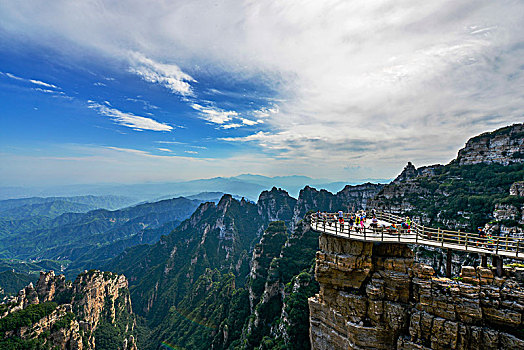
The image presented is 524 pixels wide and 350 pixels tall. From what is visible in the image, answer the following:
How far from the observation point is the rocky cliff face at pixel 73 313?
55.1 m

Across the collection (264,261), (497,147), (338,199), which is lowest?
(264,261)

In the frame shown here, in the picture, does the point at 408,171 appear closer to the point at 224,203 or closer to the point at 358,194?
the point at 358,194

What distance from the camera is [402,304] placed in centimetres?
1659

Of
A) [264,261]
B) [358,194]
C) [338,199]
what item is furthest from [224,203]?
[264,261]

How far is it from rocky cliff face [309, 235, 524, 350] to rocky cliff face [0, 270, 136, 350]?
73.6 meters

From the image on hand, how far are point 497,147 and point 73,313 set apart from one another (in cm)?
13785

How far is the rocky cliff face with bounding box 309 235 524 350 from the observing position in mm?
14102

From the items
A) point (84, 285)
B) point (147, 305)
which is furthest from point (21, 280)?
point (84, 285)

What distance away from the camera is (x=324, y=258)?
20000 millimetres

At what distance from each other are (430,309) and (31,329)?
82372 millimetres

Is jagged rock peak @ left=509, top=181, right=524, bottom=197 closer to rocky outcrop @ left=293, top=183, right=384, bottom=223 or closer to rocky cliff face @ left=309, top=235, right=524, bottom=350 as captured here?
rocky cliff face @ left=309, top=235, right=524, bottom=350

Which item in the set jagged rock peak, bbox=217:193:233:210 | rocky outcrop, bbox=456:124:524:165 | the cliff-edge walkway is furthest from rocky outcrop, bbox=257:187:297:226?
the cliff-edge walkway

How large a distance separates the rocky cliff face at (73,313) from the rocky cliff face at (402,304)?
2897 inches

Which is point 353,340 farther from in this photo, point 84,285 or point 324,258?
point 84,285
